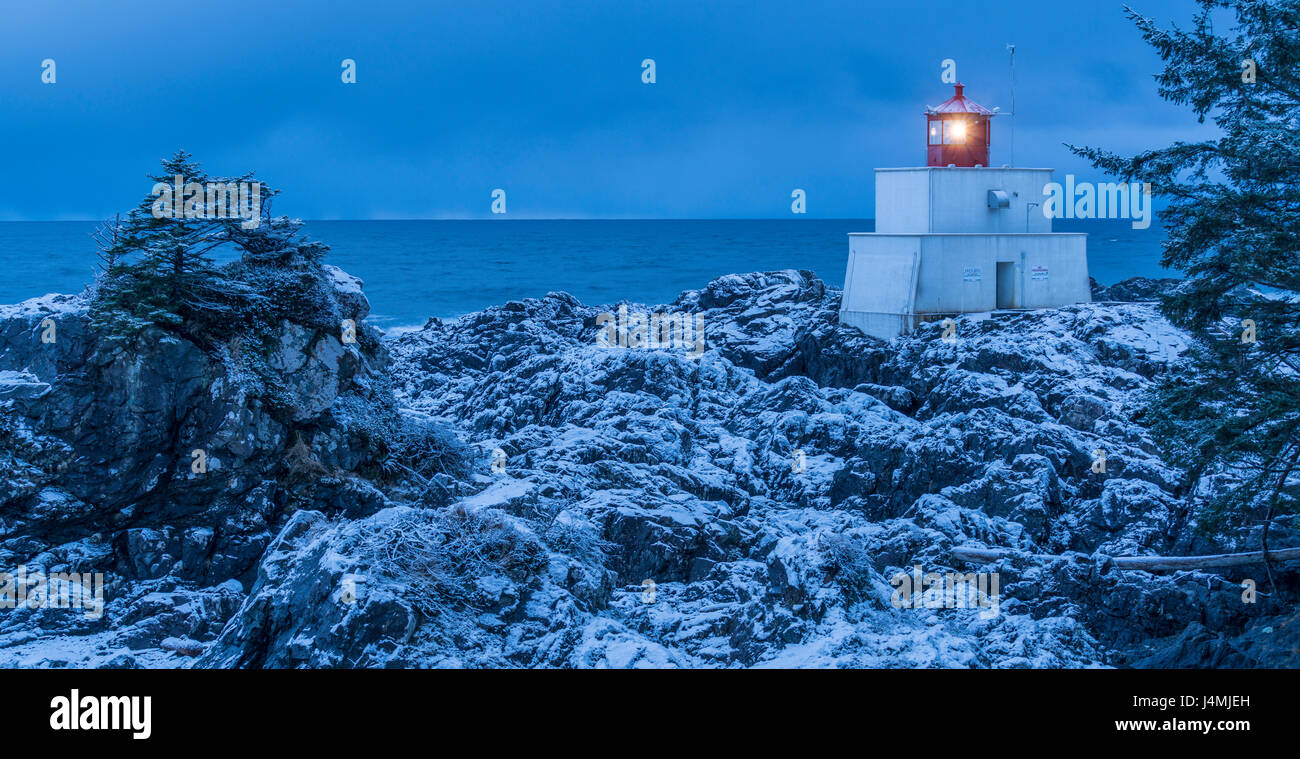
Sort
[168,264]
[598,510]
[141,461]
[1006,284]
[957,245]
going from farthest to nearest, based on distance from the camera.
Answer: [1006,284]
[957,245]
[168,264]
[598,510]
[141,461]

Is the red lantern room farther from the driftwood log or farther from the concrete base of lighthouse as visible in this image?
the driftwood log

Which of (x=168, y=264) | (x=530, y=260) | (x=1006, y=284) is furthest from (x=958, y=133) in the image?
(x=530, y=260)

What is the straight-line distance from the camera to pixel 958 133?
94.3 feet

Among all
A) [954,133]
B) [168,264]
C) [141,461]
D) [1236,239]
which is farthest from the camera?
[954,133]

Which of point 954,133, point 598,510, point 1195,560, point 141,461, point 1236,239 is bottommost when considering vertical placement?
point 1195,560

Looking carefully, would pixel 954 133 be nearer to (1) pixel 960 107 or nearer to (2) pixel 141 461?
(1) pixel 960 107

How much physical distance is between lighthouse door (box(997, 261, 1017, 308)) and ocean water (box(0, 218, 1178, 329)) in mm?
26332

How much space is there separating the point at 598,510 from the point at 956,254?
14.2m

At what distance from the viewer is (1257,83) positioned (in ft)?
45.3

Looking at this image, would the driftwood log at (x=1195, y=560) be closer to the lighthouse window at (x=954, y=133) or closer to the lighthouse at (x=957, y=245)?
the lighthouse at (x=957, y=245)

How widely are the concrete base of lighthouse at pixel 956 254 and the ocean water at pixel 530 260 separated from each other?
2540cm

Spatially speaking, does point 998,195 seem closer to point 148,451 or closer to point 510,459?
point 510,459

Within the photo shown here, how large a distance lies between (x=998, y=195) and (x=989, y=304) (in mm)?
3006
